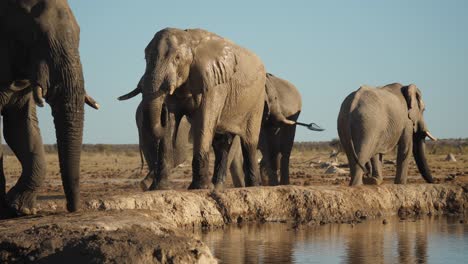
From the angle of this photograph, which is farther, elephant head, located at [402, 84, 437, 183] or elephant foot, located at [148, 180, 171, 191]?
elephant head, located at [402, 84, 437, 183]

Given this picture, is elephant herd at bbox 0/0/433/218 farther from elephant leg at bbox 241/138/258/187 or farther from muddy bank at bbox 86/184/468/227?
muddy bank at bbox 86/184/468/227

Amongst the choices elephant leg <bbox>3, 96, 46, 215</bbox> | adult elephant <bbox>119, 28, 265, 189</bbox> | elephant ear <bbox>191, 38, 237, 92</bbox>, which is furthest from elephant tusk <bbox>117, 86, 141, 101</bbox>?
elephant leg <bbox>3, 96, 46, 215</bbox>

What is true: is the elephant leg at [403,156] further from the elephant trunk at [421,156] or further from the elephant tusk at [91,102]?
the elephant tusk at [91,102]

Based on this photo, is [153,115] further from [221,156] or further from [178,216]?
[221,156]

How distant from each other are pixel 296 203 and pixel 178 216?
204 cm

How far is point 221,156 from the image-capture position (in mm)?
16938

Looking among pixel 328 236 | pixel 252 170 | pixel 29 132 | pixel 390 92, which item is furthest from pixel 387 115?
pixel 29 132

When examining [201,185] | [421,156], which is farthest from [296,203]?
[421,156]

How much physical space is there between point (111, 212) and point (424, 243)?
13.6 ft

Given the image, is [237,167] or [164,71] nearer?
[164,71]

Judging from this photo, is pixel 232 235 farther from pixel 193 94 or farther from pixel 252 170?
pixel 252 170

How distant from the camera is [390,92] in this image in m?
20.1

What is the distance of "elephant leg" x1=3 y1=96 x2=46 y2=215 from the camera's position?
10773 millimetres

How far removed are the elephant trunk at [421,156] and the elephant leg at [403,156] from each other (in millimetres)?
Answer: 428
